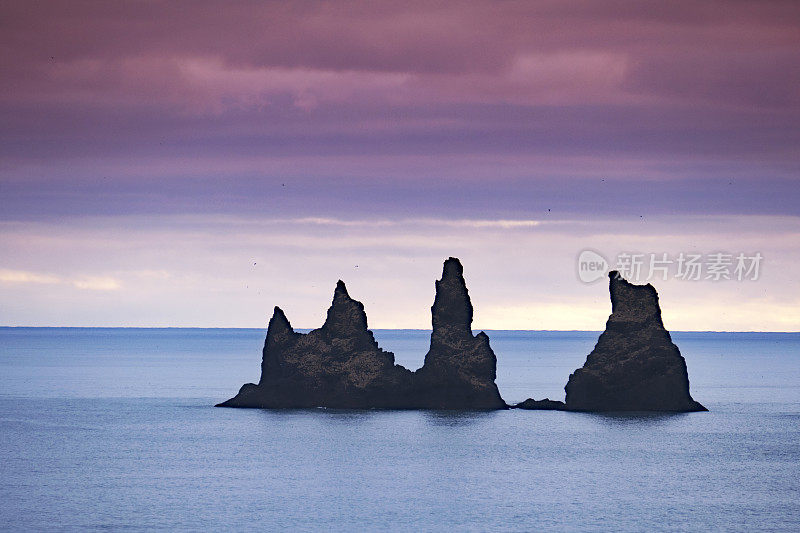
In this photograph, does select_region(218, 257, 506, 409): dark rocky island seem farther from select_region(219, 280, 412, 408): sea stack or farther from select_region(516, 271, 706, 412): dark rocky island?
select_region(516, 271, 706, 412): dark rocky island

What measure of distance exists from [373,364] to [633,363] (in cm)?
2775

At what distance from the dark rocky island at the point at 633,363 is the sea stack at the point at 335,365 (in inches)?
804

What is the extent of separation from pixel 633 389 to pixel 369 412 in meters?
28.6

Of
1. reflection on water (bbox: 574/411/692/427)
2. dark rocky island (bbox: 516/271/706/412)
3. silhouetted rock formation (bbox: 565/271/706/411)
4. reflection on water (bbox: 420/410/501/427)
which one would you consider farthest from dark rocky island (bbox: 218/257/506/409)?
reflection on water (bbox: 574/411/692/427)

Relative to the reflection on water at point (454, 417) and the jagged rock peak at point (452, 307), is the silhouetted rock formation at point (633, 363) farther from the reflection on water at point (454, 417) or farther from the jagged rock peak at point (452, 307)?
the jagged rock peak at point (452, 307)

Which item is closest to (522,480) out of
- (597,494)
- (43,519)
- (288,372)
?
(597,494)

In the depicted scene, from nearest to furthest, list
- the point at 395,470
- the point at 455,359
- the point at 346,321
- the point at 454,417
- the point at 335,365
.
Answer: the point at 395,470, the point at 454,417, the point at 455,359, the point at 346,321, the point at 335,365

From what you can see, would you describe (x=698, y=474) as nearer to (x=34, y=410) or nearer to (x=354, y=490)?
(x=354, y=490)

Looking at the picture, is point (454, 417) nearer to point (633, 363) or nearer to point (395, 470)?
point (633, 363)

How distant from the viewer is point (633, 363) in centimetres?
13062

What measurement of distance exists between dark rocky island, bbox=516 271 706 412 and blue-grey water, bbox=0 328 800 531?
2171 millimetres

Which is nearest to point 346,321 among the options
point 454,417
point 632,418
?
point 454,417

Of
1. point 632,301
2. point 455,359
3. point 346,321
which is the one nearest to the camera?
point 632,301

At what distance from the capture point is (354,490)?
9069cm
